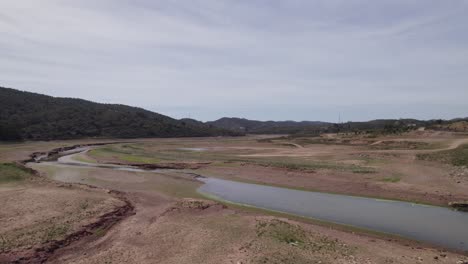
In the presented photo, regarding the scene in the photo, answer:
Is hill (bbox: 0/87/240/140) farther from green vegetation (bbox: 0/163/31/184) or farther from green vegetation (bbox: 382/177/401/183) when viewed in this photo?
green vegetation (bbox: 382/177/401/183)

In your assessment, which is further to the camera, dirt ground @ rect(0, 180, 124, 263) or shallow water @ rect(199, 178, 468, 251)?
shallow water @ rect(199, 178, 468, 251)

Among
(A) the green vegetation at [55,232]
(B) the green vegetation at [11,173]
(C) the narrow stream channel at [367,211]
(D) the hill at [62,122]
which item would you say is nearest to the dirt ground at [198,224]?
(A) the green vegetation at [55,232]

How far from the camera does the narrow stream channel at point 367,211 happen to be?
21.4 m

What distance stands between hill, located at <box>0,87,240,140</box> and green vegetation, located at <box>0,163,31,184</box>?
198 feet

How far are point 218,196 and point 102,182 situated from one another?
1390 centimetres

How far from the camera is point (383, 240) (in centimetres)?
1983

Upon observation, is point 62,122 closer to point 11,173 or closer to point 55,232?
point 11,173

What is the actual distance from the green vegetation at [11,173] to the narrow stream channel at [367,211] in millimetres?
16510

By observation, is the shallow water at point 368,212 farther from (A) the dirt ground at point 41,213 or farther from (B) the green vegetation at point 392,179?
(A) the dirt ground at point 41,213

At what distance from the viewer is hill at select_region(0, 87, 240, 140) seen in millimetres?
112500

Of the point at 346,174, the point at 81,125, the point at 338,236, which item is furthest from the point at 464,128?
the point at 81,125

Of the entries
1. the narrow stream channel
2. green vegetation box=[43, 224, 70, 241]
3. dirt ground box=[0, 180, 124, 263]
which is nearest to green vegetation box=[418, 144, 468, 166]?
the narrow stream channel

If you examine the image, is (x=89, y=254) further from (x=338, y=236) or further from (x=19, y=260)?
(x=338, y=236)

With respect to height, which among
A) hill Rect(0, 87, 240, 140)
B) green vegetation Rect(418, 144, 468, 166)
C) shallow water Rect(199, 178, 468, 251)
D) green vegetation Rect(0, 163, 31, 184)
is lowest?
shallow water Rect(199, 178, 468, 251)
